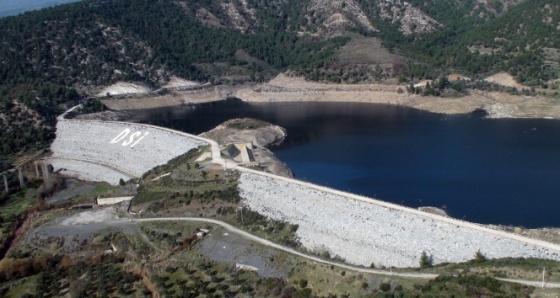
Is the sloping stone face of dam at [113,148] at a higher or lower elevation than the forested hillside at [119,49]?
lower

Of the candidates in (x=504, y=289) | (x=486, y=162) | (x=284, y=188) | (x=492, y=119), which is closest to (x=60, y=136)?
(x=284, y=188)

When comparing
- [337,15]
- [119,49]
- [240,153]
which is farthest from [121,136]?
[337,15]

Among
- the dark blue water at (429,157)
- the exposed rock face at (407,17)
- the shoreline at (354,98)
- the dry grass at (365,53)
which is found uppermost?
the exposed rock face at (407,17)

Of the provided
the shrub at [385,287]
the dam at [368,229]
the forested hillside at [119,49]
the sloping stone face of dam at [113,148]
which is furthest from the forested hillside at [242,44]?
the shrub at [385,287]

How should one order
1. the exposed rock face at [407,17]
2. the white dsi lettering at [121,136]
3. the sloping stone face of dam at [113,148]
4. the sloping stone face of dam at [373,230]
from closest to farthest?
the sloping stone face of dam at [373,230]
the sloping stone face of dam at [113,148]
the white dsi lettering at [121,136]
the exposed rock face at [407,17]

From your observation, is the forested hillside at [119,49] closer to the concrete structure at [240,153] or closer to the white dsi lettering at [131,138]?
the white dsi lettering at [131,138]

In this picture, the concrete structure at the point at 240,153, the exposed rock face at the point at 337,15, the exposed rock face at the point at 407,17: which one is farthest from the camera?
the exposed rock face at the point at 407,17

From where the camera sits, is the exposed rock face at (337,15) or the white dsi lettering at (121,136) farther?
the exposed rock face at (337,15)
